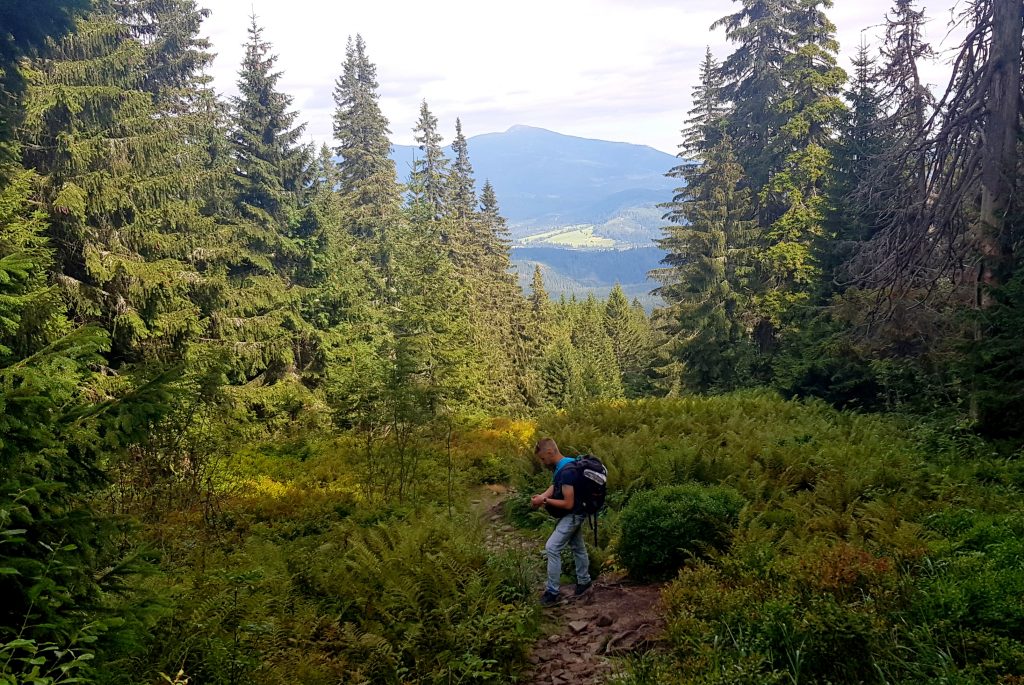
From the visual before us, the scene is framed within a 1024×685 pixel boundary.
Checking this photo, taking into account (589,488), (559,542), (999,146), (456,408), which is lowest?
(456,408)

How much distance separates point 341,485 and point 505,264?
1503 inches

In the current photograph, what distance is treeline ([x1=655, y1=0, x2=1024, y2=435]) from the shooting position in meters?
10.2

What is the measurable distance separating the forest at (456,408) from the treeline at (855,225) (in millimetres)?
106

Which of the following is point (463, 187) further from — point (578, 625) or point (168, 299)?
point (578, 625)

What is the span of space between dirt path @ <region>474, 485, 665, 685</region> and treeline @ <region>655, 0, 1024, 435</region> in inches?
283

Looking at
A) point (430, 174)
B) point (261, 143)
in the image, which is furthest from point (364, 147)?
point (261, 143)

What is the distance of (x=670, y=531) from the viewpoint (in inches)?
303

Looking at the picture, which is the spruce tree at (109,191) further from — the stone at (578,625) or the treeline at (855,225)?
the treeline at (855,225)

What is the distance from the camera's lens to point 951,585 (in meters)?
5.20

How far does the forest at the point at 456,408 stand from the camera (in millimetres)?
4539

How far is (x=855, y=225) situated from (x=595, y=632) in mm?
16499

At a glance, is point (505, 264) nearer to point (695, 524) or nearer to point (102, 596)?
point (695, 524)

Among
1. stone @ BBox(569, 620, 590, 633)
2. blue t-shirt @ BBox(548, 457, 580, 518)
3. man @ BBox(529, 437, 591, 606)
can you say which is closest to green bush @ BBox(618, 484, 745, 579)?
man @ BBox(529, 437, 591, 606)

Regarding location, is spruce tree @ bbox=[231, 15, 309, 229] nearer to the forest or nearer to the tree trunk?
the forest
